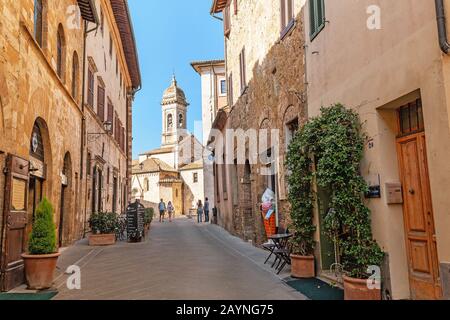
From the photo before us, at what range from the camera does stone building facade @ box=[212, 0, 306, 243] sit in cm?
933

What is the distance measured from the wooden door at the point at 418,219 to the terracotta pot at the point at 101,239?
394 inches

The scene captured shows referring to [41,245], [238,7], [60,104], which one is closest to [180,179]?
[238,7]

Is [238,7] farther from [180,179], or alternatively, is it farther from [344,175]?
[180,179]

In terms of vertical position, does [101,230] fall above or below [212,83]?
below

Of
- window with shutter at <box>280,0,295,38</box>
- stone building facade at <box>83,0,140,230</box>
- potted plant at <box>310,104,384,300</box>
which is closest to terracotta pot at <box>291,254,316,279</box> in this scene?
potted plant at <box>310,104,384,300</box>

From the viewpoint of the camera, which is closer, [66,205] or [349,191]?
[349,191]

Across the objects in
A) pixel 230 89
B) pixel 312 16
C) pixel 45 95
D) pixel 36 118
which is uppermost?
pixel 230 89

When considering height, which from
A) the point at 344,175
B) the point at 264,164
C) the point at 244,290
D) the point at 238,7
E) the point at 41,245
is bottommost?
the point at 244,290

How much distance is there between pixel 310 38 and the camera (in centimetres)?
820

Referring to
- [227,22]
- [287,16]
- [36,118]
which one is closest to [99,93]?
[227,22]

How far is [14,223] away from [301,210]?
16.0ft

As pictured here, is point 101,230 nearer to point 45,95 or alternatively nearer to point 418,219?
point 45,95

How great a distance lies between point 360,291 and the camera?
17.7 ft
